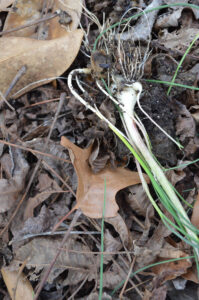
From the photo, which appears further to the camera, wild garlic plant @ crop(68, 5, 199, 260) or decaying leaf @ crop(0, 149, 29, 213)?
decaying leaf @ crop(0, 149, 29, 213)

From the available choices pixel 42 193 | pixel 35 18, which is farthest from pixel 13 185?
pixel 35 18

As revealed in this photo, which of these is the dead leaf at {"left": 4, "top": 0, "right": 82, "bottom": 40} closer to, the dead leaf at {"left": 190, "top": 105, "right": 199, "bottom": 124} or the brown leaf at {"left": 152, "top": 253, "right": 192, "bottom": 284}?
the dead leaf at {"left": 190, "top": 105, "right": 199, "bottom": 124}

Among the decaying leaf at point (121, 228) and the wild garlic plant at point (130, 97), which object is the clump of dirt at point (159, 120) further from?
the decaying leaf at point (121, 228)

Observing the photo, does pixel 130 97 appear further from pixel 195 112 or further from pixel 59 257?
pixel 59 257

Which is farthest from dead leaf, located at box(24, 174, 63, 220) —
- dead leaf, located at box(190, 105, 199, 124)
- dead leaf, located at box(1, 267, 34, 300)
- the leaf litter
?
dead leaf, located at box(190, 105, 199, 124)

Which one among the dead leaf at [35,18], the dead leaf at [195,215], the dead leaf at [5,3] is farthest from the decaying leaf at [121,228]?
the dead leaf at [5,3]

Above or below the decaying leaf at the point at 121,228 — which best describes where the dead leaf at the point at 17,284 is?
below

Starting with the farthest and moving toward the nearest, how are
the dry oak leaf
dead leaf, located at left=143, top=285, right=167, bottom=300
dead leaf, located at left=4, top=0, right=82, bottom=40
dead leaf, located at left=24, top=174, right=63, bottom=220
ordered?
dead leaf, located at left=4, top=0, right=82, bottom=40
dead leaf, located at left=24, top=174, right=63, bottom=220
the dry oak leaf
dead leaf, located at left=143, top=285, right=167, bottom=300
